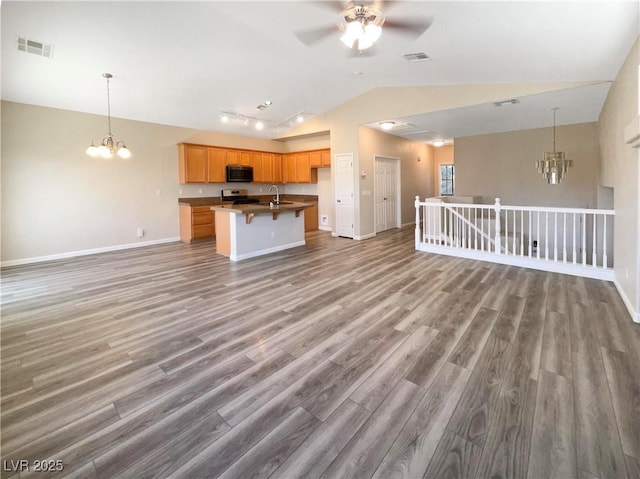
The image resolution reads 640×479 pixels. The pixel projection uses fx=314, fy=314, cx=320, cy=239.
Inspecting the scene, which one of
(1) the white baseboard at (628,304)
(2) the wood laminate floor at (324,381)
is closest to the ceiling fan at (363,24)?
(2) the wood laminate floor at (324,381)

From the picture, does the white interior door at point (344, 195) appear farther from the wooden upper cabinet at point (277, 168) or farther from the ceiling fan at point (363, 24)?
the ceiling fan at point (363, 24)

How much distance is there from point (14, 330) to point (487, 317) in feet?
15.3

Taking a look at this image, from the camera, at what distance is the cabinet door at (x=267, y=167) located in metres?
9.40

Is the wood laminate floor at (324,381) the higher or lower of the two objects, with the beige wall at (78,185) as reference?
lower

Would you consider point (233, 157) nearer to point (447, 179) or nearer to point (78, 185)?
point (78, 185)

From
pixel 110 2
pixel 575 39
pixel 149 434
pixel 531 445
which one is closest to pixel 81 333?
pixel 149 434

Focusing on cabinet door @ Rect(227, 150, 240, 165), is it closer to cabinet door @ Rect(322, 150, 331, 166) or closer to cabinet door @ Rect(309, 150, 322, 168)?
cabinet door @ Rect(309, 150, 322, 168)

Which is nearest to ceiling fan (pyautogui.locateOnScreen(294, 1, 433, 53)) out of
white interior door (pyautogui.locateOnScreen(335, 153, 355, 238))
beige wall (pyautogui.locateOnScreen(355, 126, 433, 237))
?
beige wall (pyautogui.locateOnScreen(355, 126, 433, 237))

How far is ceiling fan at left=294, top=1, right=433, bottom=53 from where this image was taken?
2613mm

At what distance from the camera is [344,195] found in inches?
317

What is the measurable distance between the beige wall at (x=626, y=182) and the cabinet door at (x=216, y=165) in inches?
303

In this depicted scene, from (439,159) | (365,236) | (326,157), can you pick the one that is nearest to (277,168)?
(326,157)

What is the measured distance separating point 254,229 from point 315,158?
3.84 metres

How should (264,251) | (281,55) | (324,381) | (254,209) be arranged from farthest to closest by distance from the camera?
(264,251)
(254,209)
(281,55)
(324,381)
